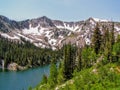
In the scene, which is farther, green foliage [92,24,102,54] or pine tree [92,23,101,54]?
pine tree [92,23,101,54]

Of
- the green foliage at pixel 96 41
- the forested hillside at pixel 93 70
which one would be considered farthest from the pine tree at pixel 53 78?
the green foliage at pixel 96 41

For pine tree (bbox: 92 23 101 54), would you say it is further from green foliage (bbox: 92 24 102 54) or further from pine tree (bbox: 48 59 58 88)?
pine tree (bbox: 48 59 58 88)

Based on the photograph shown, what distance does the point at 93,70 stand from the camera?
86.4 m

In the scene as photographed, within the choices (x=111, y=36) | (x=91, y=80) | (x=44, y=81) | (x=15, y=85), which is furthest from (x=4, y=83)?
(x=91, y=80)

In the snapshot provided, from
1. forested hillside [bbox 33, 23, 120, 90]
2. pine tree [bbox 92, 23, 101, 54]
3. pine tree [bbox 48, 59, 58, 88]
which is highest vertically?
pine tree [bbox 92, 23, 101, 54]

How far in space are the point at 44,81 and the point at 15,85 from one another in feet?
138

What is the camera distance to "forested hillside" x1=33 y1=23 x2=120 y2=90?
220ft

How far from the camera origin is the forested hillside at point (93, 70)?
220 ft

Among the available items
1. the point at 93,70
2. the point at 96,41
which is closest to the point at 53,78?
the point at 96,41

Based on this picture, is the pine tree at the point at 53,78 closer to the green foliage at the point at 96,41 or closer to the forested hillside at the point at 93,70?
the forested hillside at the point at 93,70

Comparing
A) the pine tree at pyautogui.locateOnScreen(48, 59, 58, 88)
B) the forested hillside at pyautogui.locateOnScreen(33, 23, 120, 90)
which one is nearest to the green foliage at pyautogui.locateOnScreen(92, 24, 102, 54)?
the forested hillside at pyautogui.locateOnScreen(33, 23, 120, 90)

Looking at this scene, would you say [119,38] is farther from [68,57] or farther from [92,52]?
[68,57]

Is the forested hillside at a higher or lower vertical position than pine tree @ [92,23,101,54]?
lower

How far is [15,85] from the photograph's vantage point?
6009 inches
